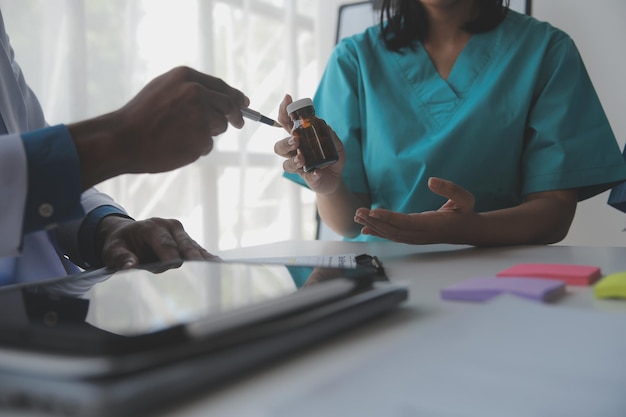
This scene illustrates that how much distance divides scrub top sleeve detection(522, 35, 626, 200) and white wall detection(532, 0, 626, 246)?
0.98 meters

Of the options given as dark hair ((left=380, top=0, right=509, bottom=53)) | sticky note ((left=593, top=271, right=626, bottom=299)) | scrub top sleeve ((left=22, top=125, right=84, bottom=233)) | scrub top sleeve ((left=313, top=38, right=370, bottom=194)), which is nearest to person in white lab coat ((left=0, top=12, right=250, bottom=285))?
scrub top sleeve ((left=22, top=125, right=84, bottom=233))

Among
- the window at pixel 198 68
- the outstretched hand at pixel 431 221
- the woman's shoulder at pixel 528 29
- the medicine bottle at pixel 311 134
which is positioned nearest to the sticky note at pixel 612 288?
the outstretched hand at pixel 431 221

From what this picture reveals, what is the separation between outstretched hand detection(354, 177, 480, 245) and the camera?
790 mm

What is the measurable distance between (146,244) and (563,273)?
1.59 ft

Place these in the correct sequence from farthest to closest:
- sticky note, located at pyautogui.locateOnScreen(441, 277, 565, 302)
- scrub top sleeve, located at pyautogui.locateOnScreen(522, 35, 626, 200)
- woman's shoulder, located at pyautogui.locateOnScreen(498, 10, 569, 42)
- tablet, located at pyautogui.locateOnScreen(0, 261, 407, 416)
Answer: woman's shoulder, located at pyautogui.locateOnScreen(498, 10, 569, 42)
scrub top sleeve, located at pyautogui.locateOnScreen(522, 35, 626, 200)
sticky note, located at pyautogui.locateOnScreen(441, 277, 565, 302)
tablet, located at pyautogui.locateOnScreen(0, 261, 407, 416)

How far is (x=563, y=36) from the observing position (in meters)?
1.15

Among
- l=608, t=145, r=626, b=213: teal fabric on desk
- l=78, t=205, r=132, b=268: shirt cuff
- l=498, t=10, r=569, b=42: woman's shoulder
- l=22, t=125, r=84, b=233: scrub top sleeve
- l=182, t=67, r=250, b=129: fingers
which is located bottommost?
l=78, t=205, r=132, b=268: shirt cuff

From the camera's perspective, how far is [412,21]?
49.6 inches

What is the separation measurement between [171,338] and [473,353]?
153 mm

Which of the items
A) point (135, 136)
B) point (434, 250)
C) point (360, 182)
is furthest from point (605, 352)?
point (360, 182)

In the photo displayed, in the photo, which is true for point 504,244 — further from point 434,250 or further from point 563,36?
point 563,36

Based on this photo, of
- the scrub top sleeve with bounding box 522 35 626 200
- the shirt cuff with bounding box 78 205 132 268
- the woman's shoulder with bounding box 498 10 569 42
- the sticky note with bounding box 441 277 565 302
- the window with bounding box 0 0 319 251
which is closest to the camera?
the sticky note with bounding box 441 277 565 302

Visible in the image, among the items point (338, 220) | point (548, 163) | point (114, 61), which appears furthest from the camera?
point (114, 61)

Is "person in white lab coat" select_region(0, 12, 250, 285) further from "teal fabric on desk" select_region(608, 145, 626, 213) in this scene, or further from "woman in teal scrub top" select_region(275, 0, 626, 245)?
"teal fabric on desk" select_region(608, 145, 626, 213)
